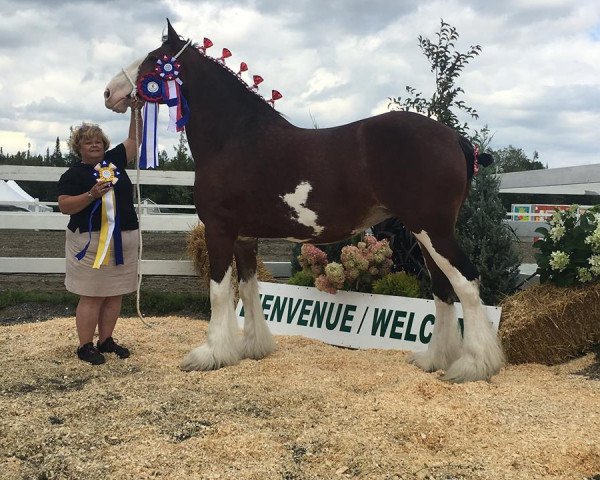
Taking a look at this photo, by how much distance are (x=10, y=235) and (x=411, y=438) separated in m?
14.2

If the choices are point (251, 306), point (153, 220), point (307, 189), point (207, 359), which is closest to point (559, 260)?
point (307, 189)

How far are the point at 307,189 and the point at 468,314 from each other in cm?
132

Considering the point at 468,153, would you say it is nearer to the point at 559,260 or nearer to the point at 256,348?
the point at 559,260

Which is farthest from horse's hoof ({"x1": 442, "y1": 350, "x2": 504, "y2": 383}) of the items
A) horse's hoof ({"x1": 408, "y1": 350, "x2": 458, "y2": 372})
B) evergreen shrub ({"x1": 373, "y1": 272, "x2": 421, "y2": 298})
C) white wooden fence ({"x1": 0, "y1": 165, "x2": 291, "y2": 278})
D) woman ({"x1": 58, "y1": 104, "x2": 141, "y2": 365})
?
white wooden fence ({"x1": 0, "y1": 165, "x2": 291, "y2": 278})

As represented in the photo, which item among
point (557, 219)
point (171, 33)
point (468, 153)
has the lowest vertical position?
point (557, 219)

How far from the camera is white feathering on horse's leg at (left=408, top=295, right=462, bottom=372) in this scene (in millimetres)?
3928

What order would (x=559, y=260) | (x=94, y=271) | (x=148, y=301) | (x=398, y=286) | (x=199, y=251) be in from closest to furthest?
(x=559, y=260) → (x=94, y=271) → (x=398, y=286) → (x=199, y=251) → (x=148, y=301)

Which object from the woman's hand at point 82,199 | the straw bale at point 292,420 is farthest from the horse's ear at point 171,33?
the straw bale at point 292,420

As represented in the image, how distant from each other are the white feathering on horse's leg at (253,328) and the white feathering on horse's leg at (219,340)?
0.21 m

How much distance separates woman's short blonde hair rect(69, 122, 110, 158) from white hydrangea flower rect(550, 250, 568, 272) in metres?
3.46

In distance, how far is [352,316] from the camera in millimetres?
4953

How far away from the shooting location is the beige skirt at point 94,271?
420 centimetres

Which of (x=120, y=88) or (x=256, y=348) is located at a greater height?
(x=120, y=88)

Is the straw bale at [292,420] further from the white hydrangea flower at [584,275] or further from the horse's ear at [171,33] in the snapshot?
the horse's ear at [171,33]
